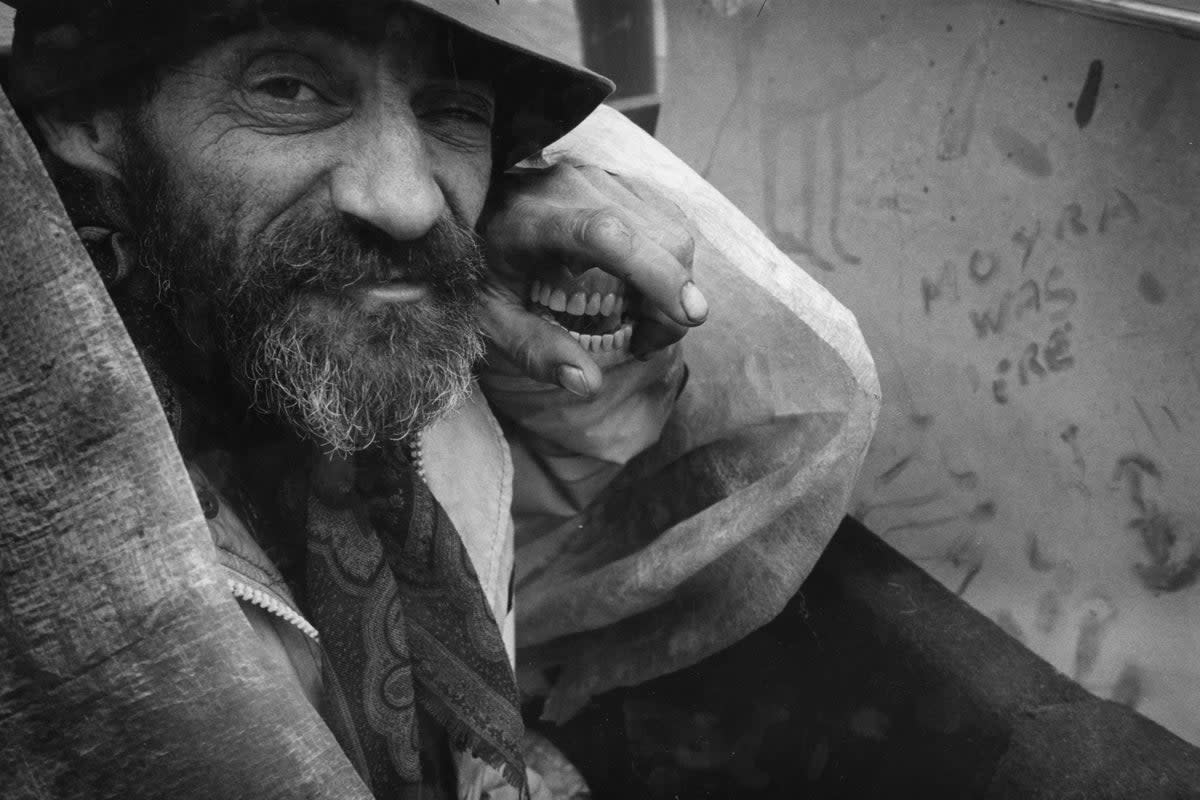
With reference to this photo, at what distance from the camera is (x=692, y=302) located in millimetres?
1482

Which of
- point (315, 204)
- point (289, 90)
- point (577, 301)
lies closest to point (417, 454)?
point (577, 301)

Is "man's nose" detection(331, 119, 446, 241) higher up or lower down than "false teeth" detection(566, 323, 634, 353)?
higher up

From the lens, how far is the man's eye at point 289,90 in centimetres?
122

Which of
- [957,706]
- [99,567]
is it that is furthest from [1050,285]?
[99,567]

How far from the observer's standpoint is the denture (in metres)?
1.56

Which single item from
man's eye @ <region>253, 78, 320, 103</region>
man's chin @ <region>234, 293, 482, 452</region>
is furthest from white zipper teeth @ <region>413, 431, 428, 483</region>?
man's eye @ <region>253, 78, 320, 103</region>

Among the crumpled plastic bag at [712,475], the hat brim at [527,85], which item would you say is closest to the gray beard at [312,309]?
the hat brim at [527,85]

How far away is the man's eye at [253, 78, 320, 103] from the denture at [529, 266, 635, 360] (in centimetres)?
46

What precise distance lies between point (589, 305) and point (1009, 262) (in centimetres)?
101

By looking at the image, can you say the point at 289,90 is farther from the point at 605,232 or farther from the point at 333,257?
the point at 605,232

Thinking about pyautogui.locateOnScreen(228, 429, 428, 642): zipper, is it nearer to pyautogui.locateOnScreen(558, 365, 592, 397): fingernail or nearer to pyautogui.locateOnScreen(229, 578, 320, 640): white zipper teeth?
pyautogui.locateOnScreen(229, 578, 320, 640): white zipper teeth

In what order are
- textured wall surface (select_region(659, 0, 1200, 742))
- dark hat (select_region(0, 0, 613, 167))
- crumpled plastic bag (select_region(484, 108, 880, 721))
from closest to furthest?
dark hat (select_region(0, 0, 613, 167)) → crumpled plastic bag (select_region(484, 108, 880, 721)) → textured wall surface (select_region(659, 0, 1200, 742))

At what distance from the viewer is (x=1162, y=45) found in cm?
177

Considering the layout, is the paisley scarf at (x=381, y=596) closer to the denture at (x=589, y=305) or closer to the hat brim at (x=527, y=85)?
the denture at (x=589, y=305)
